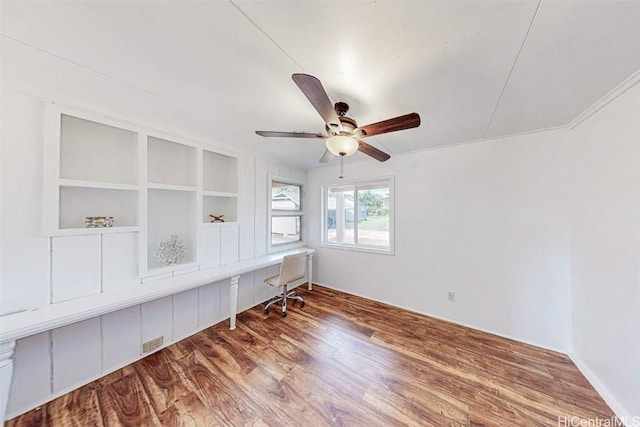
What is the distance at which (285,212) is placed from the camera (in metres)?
3.83

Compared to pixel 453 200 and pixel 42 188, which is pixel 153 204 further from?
pixel 453 200

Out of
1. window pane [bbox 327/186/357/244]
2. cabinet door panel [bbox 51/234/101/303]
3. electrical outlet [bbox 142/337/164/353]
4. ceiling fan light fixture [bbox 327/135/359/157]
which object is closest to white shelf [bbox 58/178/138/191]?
cabinet door panel [bbox 51/234/101/303]

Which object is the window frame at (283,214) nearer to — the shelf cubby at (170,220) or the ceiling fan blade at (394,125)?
the shelf cubby at (170,220)

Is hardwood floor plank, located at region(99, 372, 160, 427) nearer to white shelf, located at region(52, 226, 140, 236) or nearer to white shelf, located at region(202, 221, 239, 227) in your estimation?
white shelf, located at region(52, 226, 140, 236)

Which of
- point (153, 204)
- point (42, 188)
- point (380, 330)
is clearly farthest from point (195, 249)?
point (380, 330)

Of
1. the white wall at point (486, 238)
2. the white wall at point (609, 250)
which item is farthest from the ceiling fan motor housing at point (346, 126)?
the white wall at point (609, 250)

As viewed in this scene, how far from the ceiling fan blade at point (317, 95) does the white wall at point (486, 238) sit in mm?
→ 1926

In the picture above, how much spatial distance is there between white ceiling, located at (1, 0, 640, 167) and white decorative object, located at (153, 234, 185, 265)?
1510 millimetres

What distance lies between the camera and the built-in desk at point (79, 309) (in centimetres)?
125

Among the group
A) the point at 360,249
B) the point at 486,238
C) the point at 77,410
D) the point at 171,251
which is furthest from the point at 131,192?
the point at 486,238

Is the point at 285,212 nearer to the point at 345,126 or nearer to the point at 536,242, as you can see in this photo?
the point at 345,126

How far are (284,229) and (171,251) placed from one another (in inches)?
74.5

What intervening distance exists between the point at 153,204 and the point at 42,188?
0.78 meters

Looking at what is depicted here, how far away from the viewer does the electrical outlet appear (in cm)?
204
